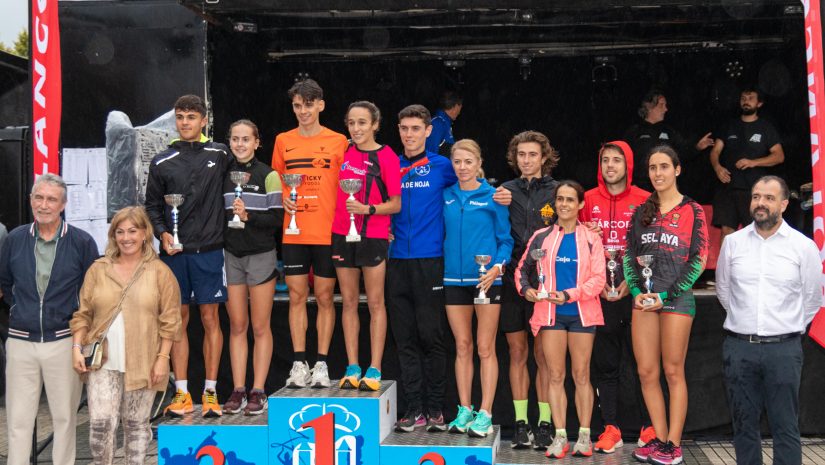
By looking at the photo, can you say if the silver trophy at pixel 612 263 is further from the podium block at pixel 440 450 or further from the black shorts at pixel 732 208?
the black shorts at pixel 732 208

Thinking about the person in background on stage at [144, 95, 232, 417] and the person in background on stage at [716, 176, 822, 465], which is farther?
the person in background on stage at [144, 95, 232, 417]

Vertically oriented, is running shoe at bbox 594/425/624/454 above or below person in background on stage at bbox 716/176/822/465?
below

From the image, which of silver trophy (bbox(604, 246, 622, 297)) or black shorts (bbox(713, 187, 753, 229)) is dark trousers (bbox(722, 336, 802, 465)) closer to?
silver trophy (bbox(604, 246, 622, 297))

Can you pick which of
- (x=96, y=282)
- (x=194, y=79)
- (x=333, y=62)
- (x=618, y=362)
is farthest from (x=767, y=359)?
(x=333, y=62)

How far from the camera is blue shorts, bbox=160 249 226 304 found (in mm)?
5348

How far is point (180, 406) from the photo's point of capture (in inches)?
213

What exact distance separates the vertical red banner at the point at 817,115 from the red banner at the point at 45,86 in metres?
4.69

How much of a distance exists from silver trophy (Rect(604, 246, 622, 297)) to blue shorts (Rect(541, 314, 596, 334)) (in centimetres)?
27

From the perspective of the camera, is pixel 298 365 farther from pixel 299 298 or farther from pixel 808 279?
pixel 808 279

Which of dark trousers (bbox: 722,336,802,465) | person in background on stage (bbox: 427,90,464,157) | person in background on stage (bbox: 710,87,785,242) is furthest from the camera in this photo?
person in background on stage (bbox: 427,90,464,157)

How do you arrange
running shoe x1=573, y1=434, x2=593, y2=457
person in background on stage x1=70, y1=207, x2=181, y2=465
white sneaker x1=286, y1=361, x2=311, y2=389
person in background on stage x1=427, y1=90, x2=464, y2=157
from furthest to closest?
person in background on stage x1=427, y1=90, x2=464, y2=157, white sneaker x1=286, y1=361, x2=311, y2=389, running shoe x1=573, y1=434, x2=593, y2=457, person in background on stage x1=70, y1=207, x2=181, y2=465

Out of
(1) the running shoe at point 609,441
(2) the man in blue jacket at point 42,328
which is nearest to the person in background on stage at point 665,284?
(1) the running shoe at point 609,441

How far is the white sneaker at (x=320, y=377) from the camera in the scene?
537 centimetres

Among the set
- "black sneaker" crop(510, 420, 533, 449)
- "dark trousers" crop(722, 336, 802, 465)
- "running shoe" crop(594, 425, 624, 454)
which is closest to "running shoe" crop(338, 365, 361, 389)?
"black sneaker" crop(510, 420, 533, 449)
